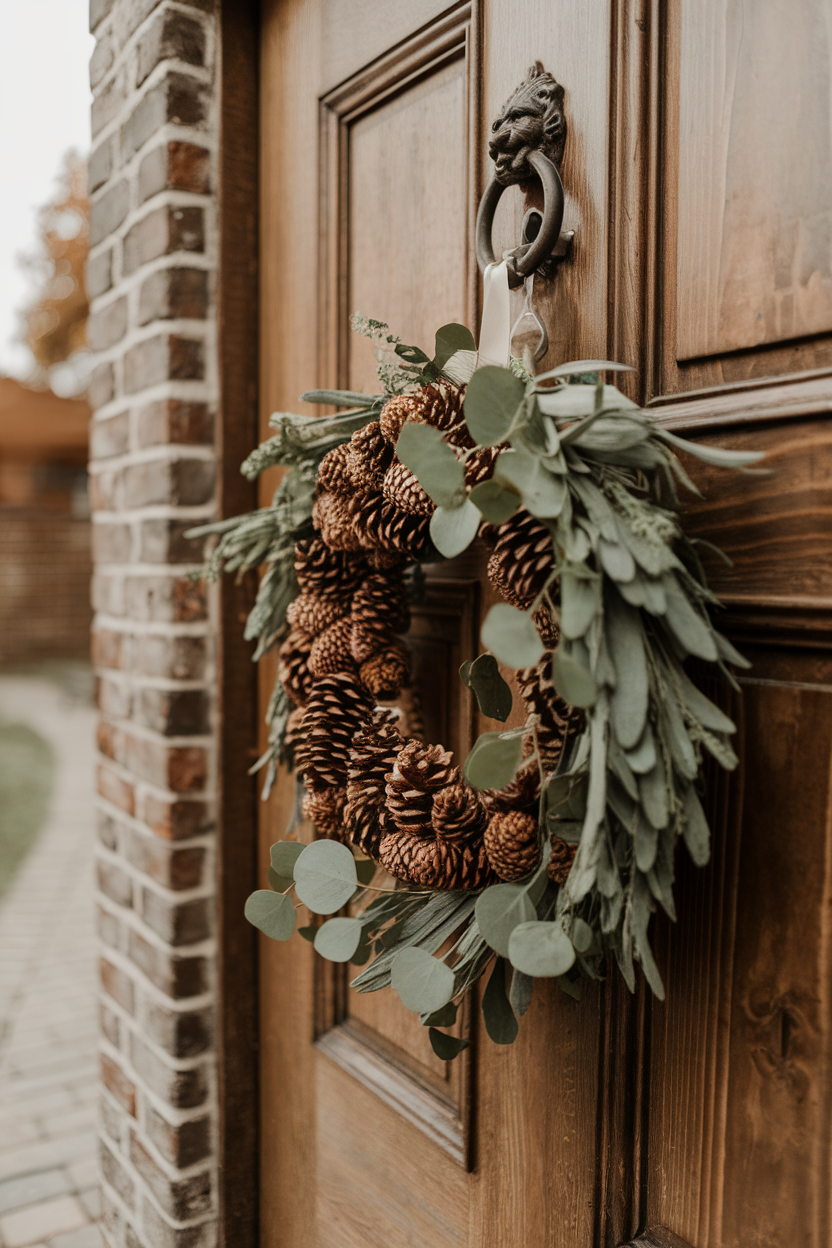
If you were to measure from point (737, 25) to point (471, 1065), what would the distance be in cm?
93

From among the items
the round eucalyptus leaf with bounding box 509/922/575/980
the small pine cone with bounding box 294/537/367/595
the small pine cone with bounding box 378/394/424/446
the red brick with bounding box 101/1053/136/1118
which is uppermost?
the small pine cone with bounding box 378/394/424/446

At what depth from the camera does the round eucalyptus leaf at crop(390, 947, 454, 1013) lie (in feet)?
2.05

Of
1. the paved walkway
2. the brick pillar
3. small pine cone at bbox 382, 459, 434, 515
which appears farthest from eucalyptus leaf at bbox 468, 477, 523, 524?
the paved walkway

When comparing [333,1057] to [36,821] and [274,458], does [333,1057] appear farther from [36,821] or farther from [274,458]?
[36,821]

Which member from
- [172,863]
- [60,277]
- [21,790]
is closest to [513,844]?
[172,863]

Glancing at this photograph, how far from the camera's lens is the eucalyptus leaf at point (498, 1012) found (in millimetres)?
685

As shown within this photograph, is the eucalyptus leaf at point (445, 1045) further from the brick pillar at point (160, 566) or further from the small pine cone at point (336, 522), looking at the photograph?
the brick pillar at point (160, 566)

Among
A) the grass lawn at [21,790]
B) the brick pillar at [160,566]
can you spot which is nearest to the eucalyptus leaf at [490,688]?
the brick pillar at [160,566]

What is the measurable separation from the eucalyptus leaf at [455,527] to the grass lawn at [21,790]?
12.0 ft

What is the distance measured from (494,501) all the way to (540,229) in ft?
1.01

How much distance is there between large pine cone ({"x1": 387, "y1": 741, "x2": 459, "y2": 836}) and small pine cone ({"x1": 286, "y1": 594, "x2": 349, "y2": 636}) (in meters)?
0.19

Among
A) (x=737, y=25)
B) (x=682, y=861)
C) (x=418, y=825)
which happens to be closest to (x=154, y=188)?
(x=737, y=25)

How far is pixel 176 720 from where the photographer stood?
123 centimetres

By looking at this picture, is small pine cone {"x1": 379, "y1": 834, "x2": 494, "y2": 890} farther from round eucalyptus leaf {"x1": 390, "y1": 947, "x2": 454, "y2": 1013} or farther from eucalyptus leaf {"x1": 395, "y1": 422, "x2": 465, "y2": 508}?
eucalyptus leaf {"x1": 395, "y1": 422, "x2": 465, "y2": 508}
